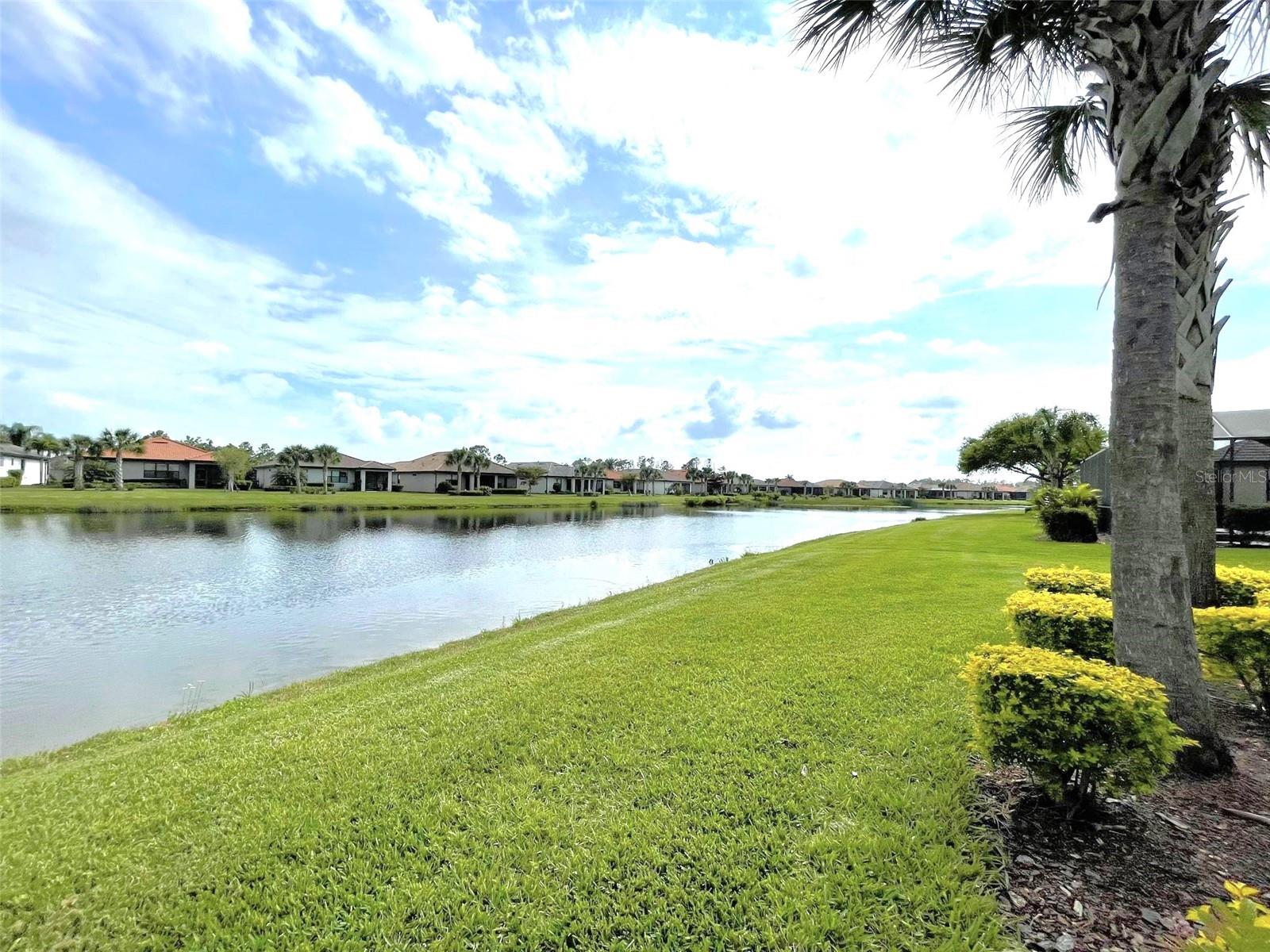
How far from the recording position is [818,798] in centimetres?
339

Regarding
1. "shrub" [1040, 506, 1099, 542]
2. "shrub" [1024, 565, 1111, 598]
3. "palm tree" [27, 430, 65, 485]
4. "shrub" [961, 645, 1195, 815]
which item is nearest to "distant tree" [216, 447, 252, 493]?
"palm tree" [27, 430, 65, 485]

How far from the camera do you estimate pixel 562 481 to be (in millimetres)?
96625

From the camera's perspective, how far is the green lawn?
262 centimetres

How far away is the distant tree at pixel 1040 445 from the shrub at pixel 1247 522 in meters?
26.7

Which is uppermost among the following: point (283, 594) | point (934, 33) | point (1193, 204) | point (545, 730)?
point (934, 33)

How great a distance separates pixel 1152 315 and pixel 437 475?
83553mm

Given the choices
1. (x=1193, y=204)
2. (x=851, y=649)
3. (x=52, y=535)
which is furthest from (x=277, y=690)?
(x=52, y=535)

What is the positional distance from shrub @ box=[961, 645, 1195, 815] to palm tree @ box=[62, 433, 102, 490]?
227 ft

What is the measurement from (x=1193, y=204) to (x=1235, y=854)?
451 centimetres

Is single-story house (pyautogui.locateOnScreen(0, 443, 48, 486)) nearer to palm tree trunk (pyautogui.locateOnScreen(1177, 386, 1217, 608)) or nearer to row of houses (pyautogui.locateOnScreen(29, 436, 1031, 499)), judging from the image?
row of houses (pyautogui.locateOnScreen(29, 436, 1031, 499))

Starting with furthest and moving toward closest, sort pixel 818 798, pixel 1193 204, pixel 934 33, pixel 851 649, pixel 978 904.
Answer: pixel 851 649, pixel 934 33, pixel 1193 204, pixel 818 798, pixel 978 904

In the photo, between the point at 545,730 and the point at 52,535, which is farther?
the point at 52,535

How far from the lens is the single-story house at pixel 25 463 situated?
55.5 meters

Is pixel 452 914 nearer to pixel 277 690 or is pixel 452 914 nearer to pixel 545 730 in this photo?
pixel 545 730
